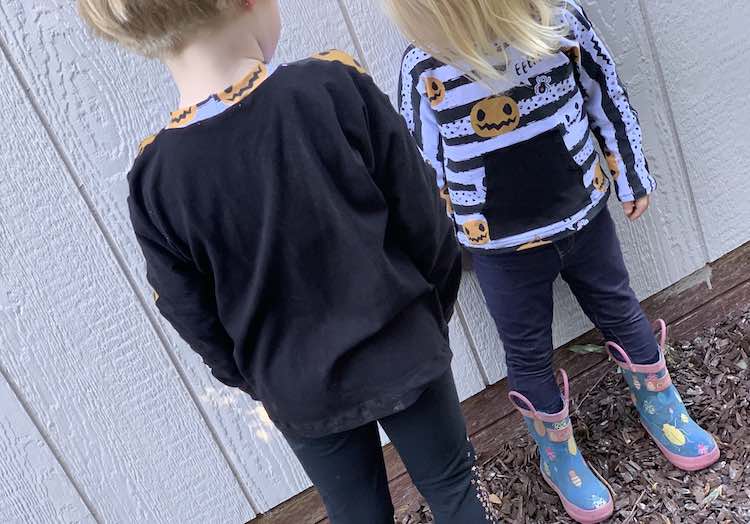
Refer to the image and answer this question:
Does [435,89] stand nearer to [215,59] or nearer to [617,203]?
[215,59]

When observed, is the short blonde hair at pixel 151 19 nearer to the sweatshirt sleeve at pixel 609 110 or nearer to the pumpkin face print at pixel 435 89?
the pumpkin face print at pixel 435 89

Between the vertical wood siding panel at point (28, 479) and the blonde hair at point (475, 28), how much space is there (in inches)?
40.0

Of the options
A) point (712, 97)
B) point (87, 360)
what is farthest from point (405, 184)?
point (712, 97)

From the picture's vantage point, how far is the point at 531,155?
1.29 m

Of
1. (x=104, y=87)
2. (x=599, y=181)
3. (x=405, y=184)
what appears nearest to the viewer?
(x=405, y=184)

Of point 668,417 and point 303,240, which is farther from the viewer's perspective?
point 668,417

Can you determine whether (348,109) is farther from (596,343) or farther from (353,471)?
(596,343)

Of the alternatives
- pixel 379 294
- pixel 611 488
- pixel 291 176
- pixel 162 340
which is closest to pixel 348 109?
pixel 291 176

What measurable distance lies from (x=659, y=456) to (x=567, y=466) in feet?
0.79

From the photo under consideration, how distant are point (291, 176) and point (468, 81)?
51 cm

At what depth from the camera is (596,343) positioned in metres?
1.81

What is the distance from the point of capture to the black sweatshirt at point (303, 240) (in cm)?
87

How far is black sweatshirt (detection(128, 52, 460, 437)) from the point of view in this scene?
2.86ft

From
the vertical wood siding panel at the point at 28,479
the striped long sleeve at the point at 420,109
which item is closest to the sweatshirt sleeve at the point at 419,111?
the striped long sleeve at the point at 420,109
